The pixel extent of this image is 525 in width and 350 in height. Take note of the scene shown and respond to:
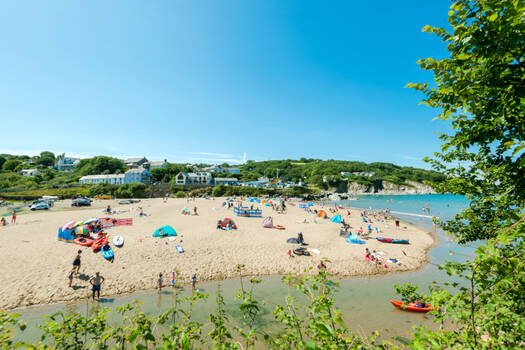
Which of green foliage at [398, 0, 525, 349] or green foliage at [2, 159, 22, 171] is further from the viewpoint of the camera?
green foliage at [2, 159, 22, 171]

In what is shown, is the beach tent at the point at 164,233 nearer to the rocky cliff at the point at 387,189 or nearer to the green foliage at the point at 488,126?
the green foliage at the point at 488,126

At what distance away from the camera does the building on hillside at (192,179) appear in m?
96.0

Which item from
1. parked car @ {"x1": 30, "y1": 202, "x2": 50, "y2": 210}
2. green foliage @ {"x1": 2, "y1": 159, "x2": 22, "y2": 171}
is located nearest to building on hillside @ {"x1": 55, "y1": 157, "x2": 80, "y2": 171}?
green foliage @ {"x1": 2, "y1": 159, "x2": 22, "y2": 171}

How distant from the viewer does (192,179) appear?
322ft

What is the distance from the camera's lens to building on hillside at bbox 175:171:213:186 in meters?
96.0

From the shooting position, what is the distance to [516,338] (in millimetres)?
2432

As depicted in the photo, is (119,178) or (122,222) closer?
(122,222)

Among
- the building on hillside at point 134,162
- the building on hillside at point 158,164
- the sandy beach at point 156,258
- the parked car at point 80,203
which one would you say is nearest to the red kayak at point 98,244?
the sandy beach at point 156,258

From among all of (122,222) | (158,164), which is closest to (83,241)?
(122,222)

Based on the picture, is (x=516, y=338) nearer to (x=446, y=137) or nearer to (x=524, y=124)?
(x=524, y=124)

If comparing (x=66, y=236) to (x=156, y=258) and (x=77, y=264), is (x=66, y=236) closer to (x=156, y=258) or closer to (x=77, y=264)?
(x=77, y=264)

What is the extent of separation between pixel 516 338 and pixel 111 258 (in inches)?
772

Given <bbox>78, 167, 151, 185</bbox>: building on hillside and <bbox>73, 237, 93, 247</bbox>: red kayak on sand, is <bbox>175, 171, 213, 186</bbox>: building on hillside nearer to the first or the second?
<bbox>78, 167, 151, 185</bbox>: building on hillside

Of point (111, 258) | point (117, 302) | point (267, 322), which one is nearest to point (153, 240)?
point (111, 258)
